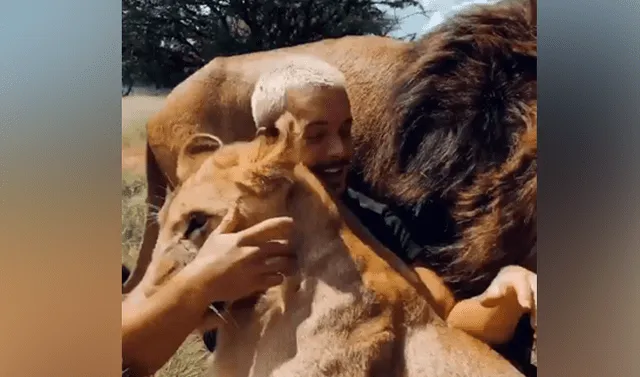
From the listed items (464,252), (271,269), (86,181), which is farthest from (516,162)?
(86,181)

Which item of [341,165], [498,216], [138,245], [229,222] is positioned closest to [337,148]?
[341,165]

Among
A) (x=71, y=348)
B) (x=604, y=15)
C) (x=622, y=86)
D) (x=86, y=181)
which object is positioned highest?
(x=604, y=15)

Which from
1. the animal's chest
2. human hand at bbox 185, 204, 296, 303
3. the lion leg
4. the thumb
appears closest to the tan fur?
the lion leg

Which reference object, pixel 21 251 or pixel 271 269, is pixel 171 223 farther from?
pixel 21 251

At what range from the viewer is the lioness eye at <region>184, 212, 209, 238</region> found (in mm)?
1625

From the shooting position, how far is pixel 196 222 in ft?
5.33

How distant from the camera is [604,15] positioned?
1671mm

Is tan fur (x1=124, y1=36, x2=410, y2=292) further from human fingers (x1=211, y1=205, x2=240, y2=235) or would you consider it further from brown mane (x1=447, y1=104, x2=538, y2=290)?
brown mane (x1=447, y1=104, x2=538, y2=290)

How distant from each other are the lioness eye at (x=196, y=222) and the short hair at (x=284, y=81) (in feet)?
0.82

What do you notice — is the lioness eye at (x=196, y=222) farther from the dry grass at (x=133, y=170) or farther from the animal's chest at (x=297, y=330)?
the animal's chest at (x=297, y=330)

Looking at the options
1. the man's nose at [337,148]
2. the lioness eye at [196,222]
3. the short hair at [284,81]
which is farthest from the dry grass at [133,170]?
the man's nose at [337,148]

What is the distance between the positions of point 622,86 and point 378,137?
60 centimetres

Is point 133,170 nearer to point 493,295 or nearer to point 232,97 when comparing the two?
point 232,97

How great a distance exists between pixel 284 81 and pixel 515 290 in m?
0.73
